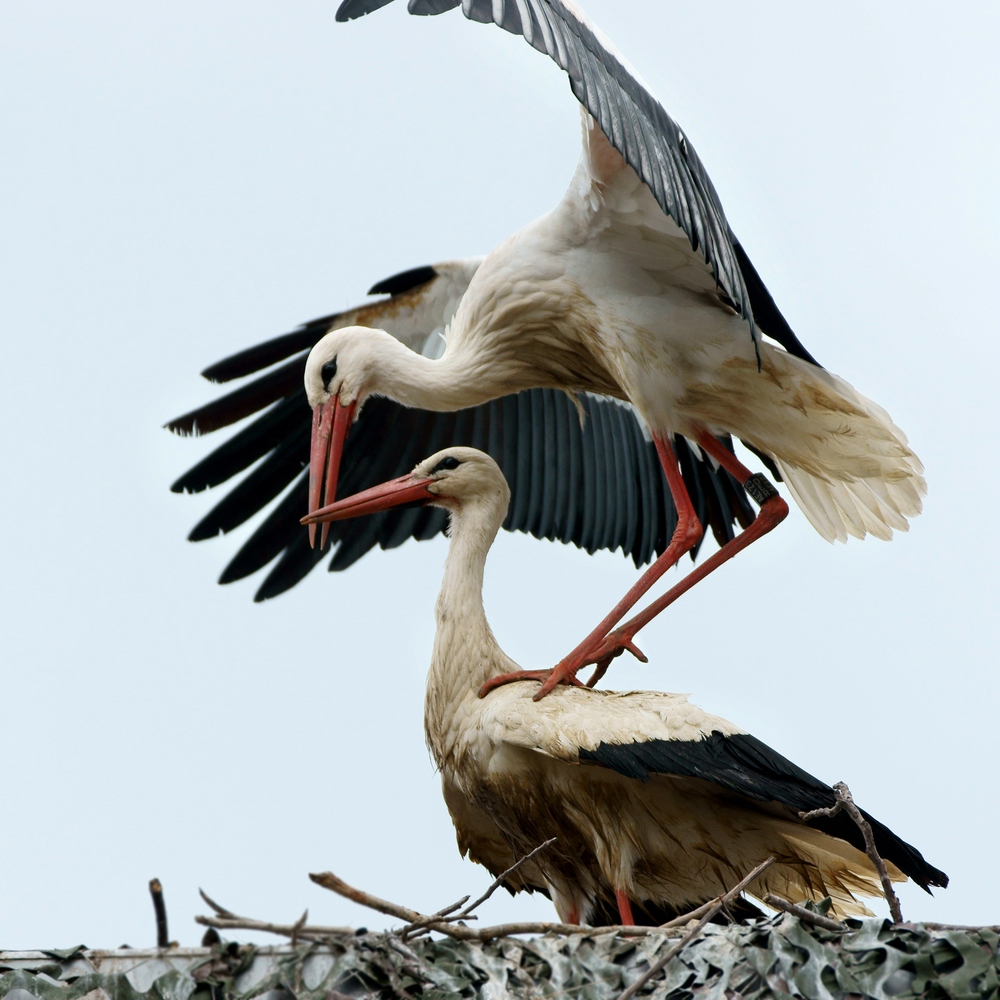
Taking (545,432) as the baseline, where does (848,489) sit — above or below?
below

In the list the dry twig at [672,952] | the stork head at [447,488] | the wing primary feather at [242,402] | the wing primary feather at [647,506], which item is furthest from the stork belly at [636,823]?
the wing primary feather at [242,402]

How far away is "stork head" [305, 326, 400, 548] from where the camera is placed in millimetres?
4578

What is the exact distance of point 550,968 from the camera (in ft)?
9.34

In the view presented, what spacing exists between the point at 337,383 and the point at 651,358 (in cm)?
95

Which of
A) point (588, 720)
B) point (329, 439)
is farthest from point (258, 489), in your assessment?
point (588, 720)

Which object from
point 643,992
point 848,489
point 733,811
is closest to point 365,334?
point 848,489

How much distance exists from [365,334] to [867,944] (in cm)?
248

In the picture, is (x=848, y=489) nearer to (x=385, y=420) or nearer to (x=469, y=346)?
(x=469, y=346)

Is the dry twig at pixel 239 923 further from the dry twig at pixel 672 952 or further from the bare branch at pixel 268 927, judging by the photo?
the dry twig at pixel 672 952

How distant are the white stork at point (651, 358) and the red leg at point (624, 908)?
0.52 m

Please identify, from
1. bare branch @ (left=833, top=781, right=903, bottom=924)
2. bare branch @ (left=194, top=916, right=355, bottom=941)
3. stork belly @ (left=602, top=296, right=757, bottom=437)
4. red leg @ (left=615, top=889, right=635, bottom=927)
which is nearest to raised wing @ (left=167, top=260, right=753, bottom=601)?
stork belly @ (left=602, top=296, right=757, bottom=437)

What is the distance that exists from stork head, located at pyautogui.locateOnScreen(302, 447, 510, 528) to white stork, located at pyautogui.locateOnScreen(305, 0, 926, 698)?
0.24m

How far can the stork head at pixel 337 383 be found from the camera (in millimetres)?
4578

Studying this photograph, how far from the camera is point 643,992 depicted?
284cm
